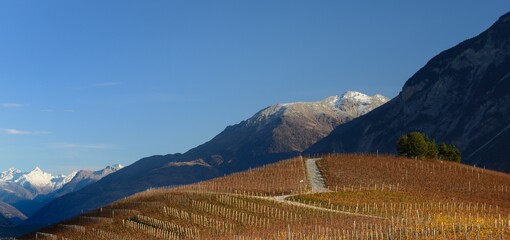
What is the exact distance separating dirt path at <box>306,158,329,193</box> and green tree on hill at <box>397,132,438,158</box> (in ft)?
86.6

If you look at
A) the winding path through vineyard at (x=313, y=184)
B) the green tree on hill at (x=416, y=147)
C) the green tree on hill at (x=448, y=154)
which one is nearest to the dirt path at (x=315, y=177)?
the winding path through vineyard at (x=313, y=184)

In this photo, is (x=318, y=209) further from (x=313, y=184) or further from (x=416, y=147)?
(x=416, y=147)

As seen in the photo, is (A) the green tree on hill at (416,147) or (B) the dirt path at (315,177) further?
(A) the green tree on hill at (416,147)

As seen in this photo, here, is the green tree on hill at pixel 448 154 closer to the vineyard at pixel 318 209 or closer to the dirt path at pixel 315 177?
the vineyard at pixel 318 209

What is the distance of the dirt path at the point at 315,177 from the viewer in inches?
5010

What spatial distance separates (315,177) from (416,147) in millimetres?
42827

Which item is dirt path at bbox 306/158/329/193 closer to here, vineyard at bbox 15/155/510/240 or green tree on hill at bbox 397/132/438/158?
vineyard at bbox 15/155/510/240

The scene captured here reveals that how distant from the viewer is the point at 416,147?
17212 cm

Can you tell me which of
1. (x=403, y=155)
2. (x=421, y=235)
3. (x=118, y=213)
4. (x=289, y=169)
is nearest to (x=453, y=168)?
(x=403, y=155)

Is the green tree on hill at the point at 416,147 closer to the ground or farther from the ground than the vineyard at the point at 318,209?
farther from the ground

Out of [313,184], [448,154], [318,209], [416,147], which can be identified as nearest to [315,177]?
[313,184]

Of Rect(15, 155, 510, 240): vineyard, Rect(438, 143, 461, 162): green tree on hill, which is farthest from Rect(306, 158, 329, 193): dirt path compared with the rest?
Rect(438, 143, 461, 162): green tree on hill

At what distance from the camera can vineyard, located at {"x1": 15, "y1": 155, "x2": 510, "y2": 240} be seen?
76750 mm

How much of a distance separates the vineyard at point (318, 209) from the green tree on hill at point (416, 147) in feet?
70.6
